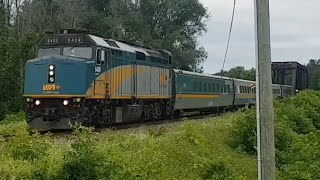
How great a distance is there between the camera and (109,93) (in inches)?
864

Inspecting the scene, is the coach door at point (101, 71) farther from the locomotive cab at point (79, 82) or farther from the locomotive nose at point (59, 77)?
the locomotive nose at point (59, 77)

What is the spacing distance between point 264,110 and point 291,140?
1043cm

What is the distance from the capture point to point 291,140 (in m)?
17.7

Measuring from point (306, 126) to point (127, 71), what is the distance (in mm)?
8058

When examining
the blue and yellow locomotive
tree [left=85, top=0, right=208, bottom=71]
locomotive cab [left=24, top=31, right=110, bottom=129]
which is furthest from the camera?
tree [left=85, top=0, right=208, bottom=71]

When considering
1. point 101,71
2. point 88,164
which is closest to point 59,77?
point 101,71

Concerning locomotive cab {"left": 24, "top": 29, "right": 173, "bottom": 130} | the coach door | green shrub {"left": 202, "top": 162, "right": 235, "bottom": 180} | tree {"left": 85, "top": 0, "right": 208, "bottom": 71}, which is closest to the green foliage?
tree {"left": 85, "top": 0, "right": 208, "bottom": 71}

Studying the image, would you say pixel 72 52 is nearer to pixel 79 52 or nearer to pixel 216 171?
pixel 79 52

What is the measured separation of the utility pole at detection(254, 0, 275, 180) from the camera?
7688 millimetres

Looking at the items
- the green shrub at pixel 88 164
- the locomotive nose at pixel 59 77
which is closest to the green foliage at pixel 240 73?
the locomotive nose at pixel 59 77

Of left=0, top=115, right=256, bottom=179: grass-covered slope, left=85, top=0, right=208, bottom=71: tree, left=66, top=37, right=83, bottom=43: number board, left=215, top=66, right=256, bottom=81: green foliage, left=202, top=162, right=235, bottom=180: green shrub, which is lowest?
left=202, top=162, right=235, bottom=180: green shrub

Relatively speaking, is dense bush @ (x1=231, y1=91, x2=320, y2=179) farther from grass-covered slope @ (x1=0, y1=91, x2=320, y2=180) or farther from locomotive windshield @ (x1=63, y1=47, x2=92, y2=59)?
locomotive windshield @ (x1=63, y1=47, x2=92, y2=59)

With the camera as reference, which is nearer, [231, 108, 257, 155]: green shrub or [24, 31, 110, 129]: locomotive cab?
[231, 108, 257, 155]: green shrub

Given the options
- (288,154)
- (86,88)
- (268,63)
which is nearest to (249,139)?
(288,154)
